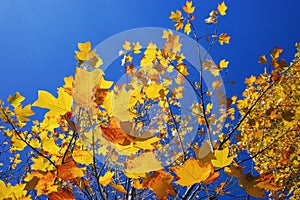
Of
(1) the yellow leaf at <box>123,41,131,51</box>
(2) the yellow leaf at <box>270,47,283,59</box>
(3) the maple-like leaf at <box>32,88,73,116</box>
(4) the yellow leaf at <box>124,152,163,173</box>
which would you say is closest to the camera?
(3) the maple-like leaf at <box>32,88,73,116</box>

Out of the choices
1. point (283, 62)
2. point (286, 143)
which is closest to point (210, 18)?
point (283, 62)

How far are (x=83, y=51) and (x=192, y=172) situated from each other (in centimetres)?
58

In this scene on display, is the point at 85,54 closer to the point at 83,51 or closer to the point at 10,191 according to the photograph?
the point at 83,51

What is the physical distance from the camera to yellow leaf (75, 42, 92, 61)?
0.97 metres

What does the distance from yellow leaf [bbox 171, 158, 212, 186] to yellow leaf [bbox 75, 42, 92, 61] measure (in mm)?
533

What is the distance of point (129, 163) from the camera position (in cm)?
102

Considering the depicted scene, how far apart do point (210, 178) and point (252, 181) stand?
175 mm

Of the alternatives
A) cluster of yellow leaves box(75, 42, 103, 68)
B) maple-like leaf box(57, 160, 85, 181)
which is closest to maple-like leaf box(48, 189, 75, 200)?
maple-like leaf box(57, 160, 85, 181)

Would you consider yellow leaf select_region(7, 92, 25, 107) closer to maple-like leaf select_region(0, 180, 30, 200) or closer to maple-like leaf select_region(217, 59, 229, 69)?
maple-like leaf select_region(0, 180, 30, 200)

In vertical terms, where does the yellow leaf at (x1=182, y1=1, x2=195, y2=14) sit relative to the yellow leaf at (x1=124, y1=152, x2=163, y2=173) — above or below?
above

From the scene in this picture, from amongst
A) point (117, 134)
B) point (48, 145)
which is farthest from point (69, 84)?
point (48, 145)

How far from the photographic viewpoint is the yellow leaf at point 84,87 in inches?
30.7

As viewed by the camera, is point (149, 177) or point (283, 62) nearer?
point (149, 177)

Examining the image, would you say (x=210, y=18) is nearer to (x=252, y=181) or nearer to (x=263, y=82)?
(x=263, y=82)
